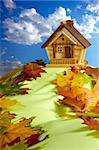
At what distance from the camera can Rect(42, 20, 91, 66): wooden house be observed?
1178 millimetres

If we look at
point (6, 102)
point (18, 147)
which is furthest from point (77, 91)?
point (18, 147)

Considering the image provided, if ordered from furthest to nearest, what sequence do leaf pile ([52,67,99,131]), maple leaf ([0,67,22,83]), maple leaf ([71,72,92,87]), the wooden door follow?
the wooden door
maple leaf ([0,67,22,83])
maple leaf ([71,72,92,87])
leaf pile ([52,67,99,131])

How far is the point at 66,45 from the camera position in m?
1.21

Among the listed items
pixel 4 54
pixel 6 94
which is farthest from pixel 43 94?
pixel 4 54

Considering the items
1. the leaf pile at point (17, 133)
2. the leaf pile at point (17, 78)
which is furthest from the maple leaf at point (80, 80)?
the leaf pile at point (17, 133)

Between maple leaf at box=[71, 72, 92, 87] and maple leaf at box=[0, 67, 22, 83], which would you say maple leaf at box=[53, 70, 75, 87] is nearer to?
maple leaf at box=[71, 72, 92, 87]

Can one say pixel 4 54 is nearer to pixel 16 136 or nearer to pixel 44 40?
pixel 44 40

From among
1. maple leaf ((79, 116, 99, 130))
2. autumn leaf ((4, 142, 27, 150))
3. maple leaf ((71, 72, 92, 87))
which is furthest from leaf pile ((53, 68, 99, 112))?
autumn leaf ((4, 142, 27, 150))

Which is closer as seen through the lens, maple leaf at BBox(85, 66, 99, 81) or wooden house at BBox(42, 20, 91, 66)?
maple leaf at BBox(85, 66, 99, 81)

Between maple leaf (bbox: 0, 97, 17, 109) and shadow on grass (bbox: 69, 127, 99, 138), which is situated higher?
maple leaf (bbox: 0, 97, 17, 109)

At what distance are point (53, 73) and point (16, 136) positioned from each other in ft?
1.43

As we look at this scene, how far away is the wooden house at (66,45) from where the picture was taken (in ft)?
3.86

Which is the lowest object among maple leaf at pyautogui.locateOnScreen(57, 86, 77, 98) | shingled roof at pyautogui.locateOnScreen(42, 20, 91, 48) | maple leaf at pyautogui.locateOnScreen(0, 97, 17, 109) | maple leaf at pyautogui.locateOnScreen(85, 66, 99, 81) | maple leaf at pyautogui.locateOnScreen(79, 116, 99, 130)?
maple leaf at pyautogui.locateOnScreen(79, 116, 99, 130)

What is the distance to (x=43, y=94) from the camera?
96cm
